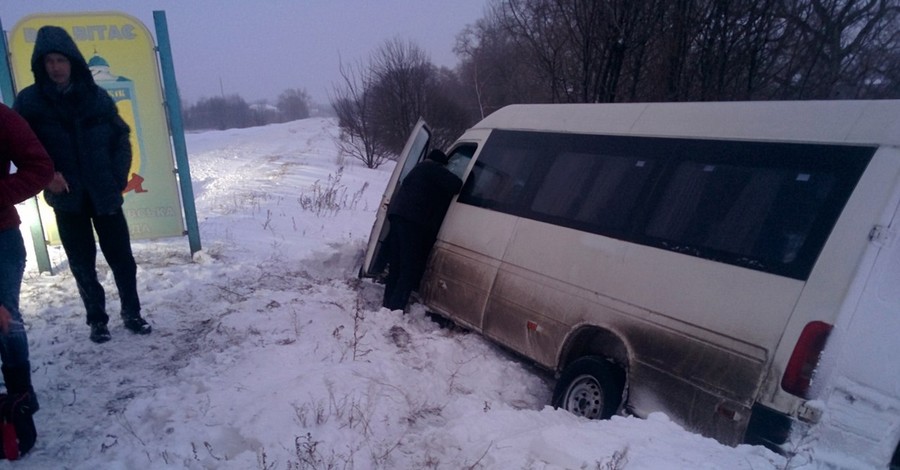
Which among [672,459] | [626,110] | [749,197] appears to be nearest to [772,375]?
[672,459]

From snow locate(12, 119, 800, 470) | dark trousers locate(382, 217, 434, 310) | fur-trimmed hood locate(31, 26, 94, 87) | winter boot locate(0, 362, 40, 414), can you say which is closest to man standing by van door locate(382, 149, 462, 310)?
dark trousers locate(382, 217, 434, 310)

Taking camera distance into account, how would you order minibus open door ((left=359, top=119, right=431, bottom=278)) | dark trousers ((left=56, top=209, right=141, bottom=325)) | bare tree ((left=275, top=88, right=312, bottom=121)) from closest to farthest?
1. dark trousers ((left=56, top=209, right=141, bottom=325))
2. minibus open door ((left=359, top=119, right=431, bottom=278))
3. bare tree ((left=275, top=88, right=312, bottom=121))

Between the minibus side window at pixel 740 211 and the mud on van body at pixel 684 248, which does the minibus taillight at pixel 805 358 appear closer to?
the mud on van body at pixel 684 248

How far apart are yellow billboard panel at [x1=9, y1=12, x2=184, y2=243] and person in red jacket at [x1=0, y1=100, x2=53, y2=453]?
3.33 m

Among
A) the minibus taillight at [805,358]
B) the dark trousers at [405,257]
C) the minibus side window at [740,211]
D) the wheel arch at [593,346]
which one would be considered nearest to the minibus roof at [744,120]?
the minibus side window at [740,211]

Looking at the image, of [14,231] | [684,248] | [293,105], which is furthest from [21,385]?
[293,105]

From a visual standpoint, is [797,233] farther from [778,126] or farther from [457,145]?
[457,145]

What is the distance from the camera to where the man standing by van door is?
5121 millimetres

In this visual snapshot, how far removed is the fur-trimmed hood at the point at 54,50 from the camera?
3.62 meters

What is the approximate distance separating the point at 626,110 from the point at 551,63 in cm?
535

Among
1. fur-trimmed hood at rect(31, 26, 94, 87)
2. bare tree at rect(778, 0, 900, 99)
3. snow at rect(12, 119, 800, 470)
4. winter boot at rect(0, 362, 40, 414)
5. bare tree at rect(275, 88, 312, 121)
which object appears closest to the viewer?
snow at rect(12, 119, 800, 470)

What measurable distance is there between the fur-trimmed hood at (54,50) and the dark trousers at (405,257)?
9.23 ft

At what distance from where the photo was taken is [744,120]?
321 cm

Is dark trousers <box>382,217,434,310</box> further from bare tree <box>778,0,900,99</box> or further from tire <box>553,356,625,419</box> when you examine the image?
bare tree <box>778,0,900,99</box>
